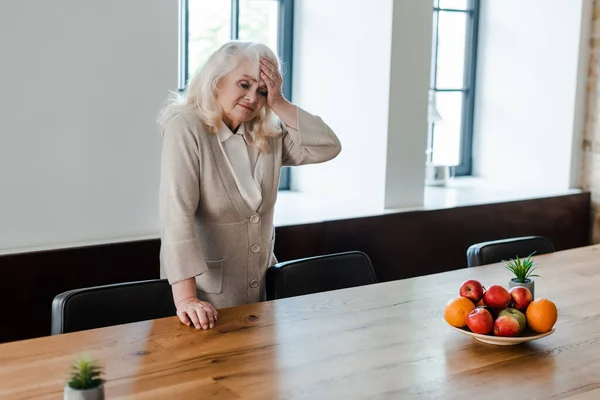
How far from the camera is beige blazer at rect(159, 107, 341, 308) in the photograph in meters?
2.42

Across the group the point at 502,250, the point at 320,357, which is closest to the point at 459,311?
the point at 320,357

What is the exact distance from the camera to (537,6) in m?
4.94

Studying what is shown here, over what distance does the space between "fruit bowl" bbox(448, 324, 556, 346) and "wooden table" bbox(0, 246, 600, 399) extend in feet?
0.09

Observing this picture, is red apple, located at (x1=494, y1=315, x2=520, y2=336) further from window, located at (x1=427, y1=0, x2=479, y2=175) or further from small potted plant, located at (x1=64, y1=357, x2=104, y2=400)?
window, located at (x1=427, y1=0, x2=479, y2=175)

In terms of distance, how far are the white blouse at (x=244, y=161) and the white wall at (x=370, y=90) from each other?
56.7 inches

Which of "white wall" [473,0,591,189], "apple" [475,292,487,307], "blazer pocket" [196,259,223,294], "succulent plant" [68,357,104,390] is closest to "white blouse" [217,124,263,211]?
"blazer pocket" [196,259,223,294]

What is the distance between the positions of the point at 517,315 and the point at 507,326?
0.14 feet

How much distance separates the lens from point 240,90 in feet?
8.43

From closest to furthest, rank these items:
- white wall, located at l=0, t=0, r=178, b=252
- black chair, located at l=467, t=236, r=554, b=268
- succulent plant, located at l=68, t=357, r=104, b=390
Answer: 1. succulent plant, located at l=68, t=357, r=104, b=390
2. white wall, located at l=0, t=0, r=178, b=252
3. black chair, located at l=467, t=236, r=554, b=268

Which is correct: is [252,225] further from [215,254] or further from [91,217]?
[91,217]

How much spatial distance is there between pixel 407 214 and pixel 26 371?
2.47 metres

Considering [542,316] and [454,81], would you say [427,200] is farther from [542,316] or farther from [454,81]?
[542,316]

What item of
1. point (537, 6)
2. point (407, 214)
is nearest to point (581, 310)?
point (407, 214)

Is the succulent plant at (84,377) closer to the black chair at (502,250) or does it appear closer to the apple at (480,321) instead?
the apple at (480,321)
